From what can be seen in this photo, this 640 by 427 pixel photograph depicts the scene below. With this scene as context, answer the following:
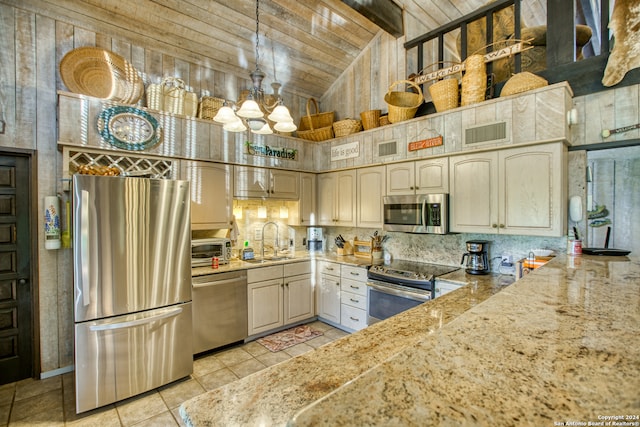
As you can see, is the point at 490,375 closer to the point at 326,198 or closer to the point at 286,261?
the point at 286,261

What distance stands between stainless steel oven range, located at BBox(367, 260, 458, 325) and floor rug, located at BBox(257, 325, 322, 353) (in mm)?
789

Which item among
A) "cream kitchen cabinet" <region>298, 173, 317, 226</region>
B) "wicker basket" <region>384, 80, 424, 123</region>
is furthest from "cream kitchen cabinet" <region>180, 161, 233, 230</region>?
"wicker basket" <region>384, 80, 424, 123</region>

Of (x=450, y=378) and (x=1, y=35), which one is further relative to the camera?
(x=1, y=35)

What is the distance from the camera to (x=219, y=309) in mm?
3287

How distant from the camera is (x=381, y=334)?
60.2 inches

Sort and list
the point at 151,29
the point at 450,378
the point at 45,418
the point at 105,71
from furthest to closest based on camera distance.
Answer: the point at 151,29 < the point at 105,71 < the point at 45,418 < the point at 450,378

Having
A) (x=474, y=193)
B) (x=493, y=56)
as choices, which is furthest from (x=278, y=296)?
(x=493, y=56)

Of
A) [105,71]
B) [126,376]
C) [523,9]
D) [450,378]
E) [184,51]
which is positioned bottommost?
[126,376]

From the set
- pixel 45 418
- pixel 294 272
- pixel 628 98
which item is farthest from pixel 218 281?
pixel 628 98

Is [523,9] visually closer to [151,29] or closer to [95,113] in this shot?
[151,29]

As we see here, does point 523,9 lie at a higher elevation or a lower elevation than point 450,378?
higher

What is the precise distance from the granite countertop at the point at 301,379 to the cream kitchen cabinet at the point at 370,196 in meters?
2.09

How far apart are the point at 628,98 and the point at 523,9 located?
2468mm

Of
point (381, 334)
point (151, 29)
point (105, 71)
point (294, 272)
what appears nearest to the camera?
point (381, 334)
